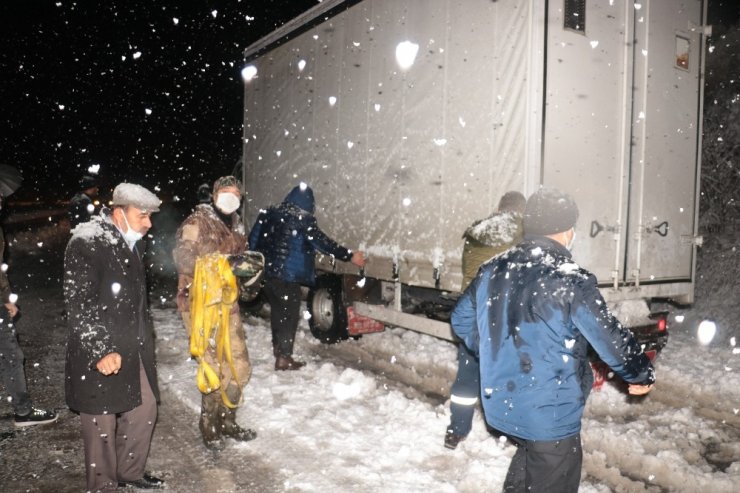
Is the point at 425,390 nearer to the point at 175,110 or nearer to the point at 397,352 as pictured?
the point at 397,352

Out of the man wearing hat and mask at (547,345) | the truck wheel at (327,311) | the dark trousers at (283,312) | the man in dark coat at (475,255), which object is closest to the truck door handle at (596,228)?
the man in dark coat at (475,255)

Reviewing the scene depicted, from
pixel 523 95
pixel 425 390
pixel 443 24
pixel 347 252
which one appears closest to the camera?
pixel 523 95

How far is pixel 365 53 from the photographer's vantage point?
642 centimetres

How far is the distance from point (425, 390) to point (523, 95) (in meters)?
3.25

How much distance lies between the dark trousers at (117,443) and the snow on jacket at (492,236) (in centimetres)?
279

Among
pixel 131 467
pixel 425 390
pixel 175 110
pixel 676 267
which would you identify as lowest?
pixel 425 390

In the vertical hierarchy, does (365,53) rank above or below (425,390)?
above

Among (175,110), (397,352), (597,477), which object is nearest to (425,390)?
(397,352)

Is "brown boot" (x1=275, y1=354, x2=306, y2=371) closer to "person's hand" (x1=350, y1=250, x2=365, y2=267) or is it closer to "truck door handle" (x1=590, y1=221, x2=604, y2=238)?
"person's hand" (x1=350, y1=250, x2=365, y2=267)

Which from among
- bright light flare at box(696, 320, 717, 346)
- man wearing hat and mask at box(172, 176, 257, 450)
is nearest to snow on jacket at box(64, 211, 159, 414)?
man wearing hat and mask at box(172, 176, 257, 450)

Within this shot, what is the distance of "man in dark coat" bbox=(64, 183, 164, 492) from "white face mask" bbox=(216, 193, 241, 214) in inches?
30.5

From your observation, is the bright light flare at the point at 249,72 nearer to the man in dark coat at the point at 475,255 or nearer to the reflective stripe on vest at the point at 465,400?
the man in dark coat at the point at 475,255

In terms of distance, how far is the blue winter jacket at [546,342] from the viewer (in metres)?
2.28

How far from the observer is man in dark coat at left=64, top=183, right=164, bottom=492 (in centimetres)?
304
